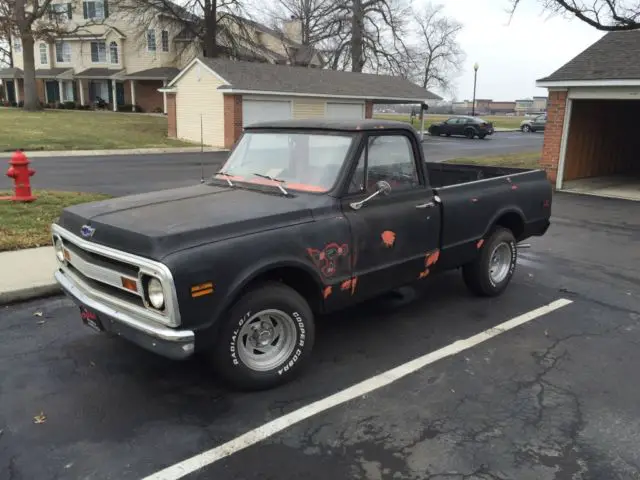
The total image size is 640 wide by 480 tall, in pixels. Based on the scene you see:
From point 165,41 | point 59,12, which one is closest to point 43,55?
point 165,41

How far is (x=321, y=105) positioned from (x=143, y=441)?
26698 mm

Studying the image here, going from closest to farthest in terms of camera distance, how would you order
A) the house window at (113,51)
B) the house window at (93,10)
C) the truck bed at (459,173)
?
the truck bed at (459,173) → the house window at (93,10) → the house window at (113,51)

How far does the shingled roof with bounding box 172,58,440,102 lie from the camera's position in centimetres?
2619

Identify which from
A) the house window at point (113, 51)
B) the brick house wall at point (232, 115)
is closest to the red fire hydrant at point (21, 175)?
the brick house wall at point (232, 115)

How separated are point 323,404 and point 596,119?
50.8 feet

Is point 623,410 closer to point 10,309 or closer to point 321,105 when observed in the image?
point 10,309

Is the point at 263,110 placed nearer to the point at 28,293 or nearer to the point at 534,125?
the point at 28,293

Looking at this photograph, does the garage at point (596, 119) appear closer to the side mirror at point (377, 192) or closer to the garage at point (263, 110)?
the side mirror at point (377, 192)

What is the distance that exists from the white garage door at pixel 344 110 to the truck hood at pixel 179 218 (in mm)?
25470

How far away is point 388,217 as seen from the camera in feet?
15.1

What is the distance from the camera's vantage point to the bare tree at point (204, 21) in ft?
120

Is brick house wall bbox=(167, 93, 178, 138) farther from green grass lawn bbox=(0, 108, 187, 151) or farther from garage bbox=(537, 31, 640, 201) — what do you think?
garage bbox=(537, 31, 640, 201)

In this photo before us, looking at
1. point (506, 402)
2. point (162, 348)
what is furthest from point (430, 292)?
point (162, 348)

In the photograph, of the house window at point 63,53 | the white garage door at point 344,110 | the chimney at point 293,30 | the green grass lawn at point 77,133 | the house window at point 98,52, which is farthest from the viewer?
the chimney at point 293,30
